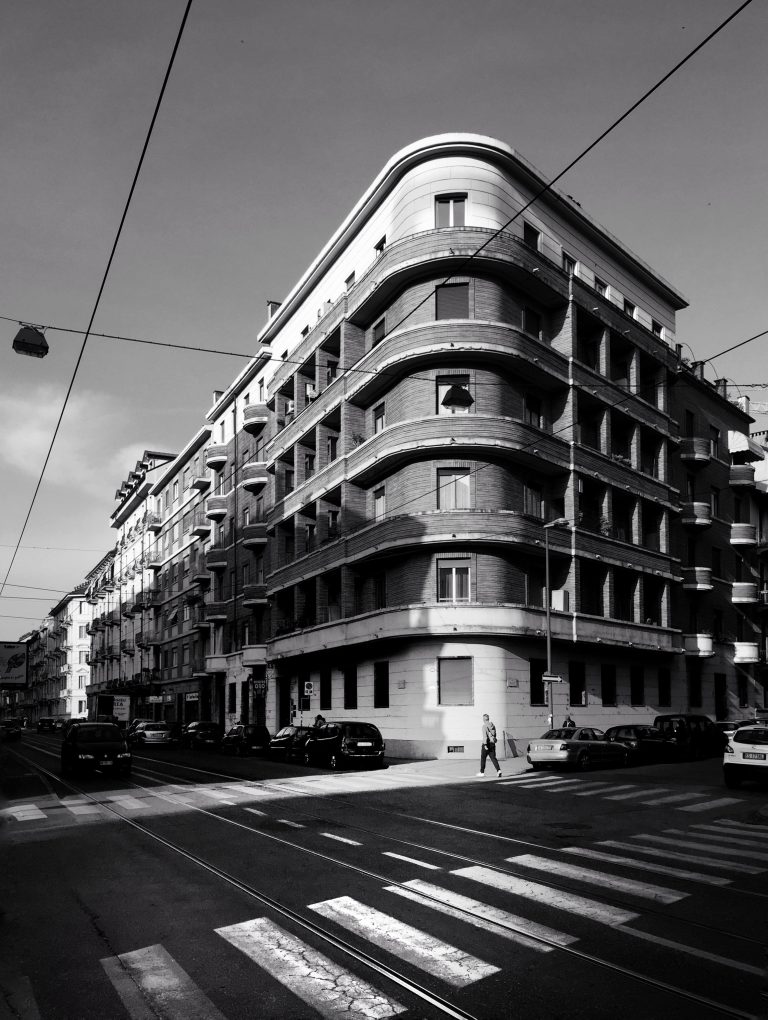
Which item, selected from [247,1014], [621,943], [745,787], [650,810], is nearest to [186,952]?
[247,1014]

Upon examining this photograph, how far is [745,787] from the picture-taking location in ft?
67.3

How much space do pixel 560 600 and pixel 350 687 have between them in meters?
9.02

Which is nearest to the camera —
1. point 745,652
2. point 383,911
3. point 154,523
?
point 383,911

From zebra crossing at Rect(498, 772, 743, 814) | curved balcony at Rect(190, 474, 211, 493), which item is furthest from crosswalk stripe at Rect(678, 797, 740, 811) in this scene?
curved balcony at Rect(190, 474, 211, 493)

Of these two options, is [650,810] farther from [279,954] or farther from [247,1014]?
[247,1014]

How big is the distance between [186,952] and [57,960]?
974 millimetres

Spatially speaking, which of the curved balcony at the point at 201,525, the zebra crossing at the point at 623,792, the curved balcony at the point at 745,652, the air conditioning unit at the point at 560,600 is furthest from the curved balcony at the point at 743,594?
the curved balcony at the point at 201,525

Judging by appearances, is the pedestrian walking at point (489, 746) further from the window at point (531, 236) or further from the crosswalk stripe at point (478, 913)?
the window at point (531, 236)

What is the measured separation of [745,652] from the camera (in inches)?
1796

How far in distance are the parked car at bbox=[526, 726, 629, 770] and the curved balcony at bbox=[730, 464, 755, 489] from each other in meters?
25.7

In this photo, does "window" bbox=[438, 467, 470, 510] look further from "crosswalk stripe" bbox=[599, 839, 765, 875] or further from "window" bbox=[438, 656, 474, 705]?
"crosswalk stripe" bbox=[599, 839, 765, 875]

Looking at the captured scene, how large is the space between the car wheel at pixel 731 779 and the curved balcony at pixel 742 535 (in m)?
28.9

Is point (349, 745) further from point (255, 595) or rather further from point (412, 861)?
point (255, 595)

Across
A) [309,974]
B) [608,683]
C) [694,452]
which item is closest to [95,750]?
[309,974]
